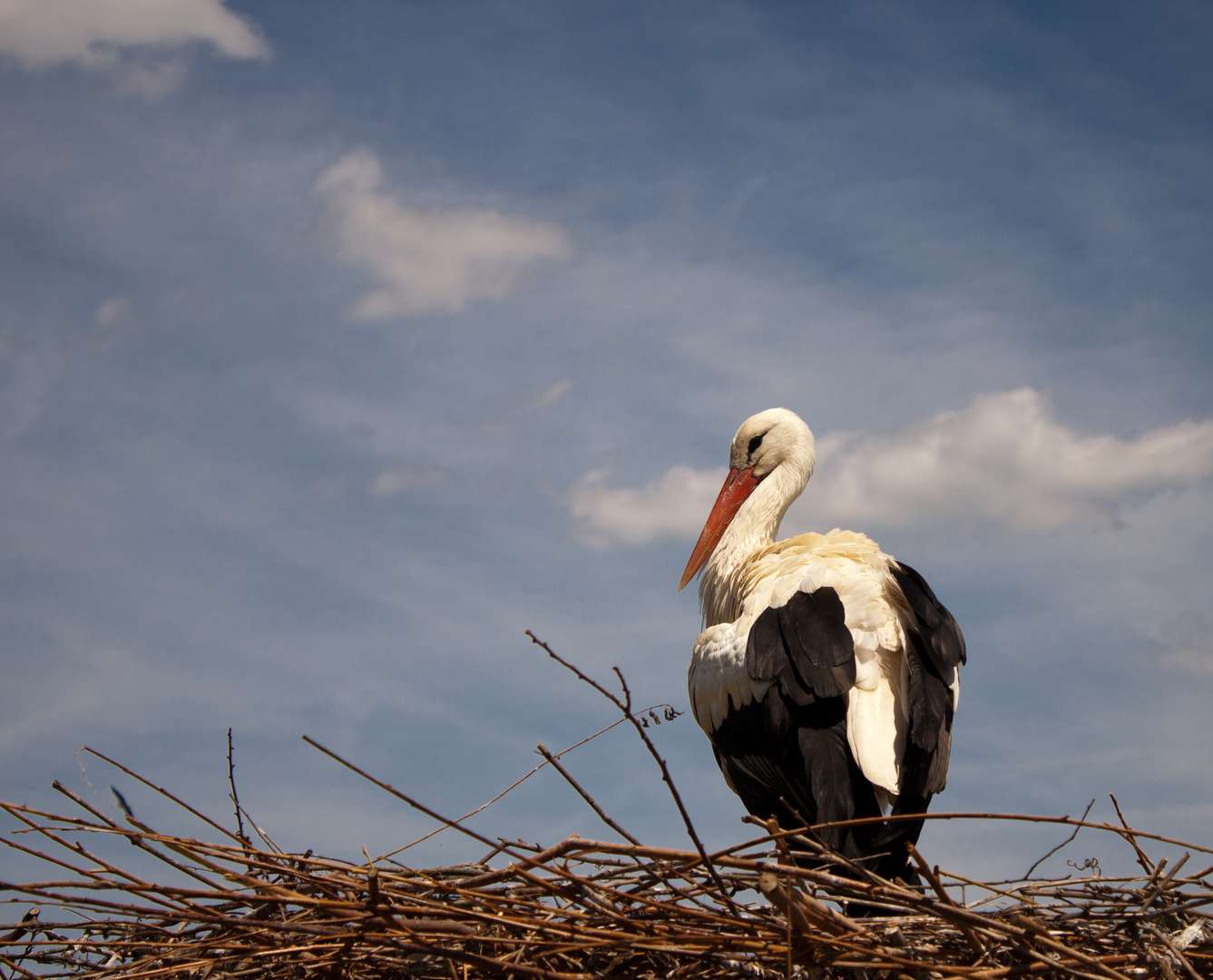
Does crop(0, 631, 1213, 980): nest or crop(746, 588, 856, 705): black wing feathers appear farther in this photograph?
crop(746, 588, 856, 705): black wing feathers

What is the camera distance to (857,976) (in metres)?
1.73

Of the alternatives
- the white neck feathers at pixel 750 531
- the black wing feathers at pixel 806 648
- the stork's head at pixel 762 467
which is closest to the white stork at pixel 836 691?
the black wing feathers at pixel 806 648

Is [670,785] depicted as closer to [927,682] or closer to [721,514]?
[927,682]

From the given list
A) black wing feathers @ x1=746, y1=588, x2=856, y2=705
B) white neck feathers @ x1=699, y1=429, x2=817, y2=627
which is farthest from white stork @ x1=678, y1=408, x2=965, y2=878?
white neck feathers @ x1=699, y1=429, x2=817, y2=627

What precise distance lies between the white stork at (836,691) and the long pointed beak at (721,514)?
87cm

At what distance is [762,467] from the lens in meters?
4.68

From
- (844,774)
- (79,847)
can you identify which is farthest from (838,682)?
(79,847)

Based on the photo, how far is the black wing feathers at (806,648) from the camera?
2.91 metres

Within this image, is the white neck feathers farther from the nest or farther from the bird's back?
the nest

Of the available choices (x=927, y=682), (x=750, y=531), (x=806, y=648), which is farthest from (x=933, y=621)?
(x=750, y=531)

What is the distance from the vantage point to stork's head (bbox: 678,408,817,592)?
4559 mm

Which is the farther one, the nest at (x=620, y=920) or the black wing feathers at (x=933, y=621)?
the black wing feathers at (x=933, y=621)

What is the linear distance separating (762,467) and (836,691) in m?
1.94

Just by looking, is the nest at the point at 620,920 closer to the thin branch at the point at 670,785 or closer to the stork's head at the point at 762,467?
the thin branch at the point at 670,785
